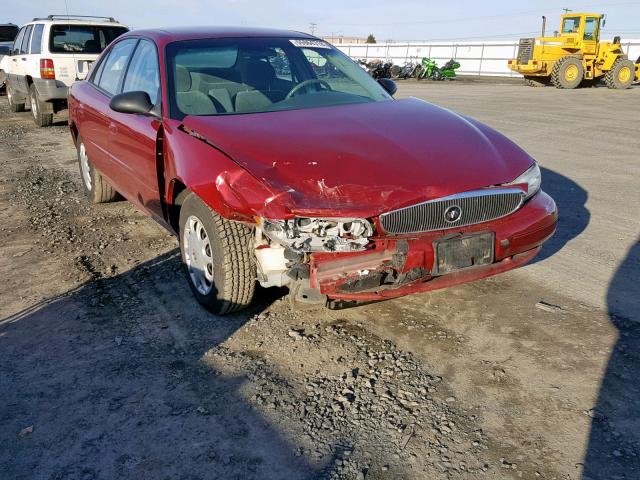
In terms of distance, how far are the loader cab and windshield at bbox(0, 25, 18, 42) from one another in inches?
802

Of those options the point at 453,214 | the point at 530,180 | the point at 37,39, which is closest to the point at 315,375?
the point at 453,214

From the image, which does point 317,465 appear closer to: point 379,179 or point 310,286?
point 310,286

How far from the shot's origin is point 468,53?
135 feet

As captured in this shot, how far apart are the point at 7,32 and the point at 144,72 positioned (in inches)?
770

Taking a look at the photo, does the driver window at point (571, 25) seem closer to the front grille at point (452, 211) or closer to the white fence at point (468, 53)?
the white fence at point (468, 53)

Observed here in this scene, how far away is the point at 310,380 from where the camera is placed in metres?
3.02

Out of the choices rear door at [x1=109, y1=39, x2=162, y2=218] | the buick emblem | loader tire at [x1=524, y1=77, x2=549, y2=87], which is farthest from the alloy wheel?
loader tire at [x1=524, y1=77, x2=549, y2=87]

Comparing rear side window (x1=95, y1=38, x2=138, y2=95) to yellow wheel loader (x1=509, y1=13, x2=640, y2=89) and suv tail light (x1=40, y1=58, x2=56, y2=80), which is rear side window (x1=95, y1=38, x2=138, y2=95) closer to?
suv tail light (x1=40, y1=58, x2=56, y2=80)

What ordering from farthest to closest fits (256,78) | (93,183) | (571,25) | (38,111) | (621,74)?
1. (621,74)
2. (571,25)
3. (38,111)
4. (93,183)
5. (256,78)

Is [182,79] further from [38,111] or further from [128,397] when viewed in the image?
[38,111]

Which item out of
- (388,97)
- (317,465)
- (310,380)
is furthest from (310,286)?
(388,97)

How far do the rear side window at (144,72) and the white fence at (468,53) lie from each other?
112ft

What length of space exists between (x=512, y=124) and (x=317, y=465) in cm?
1105

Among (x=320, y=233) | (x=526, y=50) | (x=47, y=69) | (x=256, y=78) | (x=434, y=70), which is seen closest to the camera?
(x=320, y=233)
